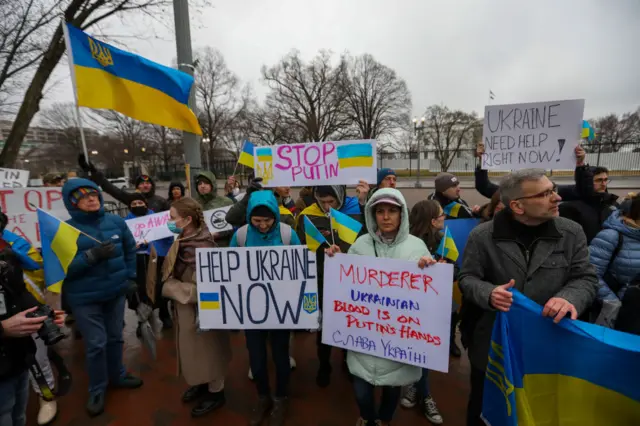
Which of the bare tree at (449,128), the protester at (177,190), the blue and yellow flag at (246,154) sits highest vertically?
the bare tree at (449,128)

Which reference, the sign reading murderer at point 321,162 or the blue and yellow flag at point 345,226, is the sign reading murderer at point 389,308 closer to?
the blue and yellow flag at point 345,226

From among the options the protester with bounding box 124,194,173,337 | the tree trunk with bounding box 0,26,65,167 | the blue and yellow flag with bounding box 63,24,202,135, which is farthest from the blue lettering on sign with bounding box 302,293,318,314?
the tree trunk with bounding box 0,26,65,167

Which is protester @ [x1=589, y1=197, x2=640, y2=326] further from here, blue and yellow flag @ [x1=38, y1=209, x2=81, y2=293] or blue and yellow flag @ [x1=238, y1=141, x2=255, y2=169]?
blue and yellow flag @ [x1=38, y1=209, x2=81, y2=293]

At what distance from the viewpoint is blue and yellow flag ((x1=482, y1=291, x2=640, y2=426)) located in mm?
1543

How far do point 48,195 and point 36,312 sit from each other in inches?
130

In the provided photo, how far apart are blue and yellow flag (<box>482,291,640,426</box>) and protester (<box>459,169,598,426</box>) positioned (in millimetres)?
112

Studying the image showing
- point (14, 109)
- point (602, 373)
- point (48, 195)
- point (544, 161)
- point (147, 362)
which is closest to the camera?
point (602, 373)

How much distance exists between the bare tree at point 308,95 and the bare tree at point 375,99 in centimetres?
233

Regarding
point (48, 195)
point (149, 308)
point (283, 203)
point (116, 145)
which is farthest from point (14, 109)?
point (116, 145)

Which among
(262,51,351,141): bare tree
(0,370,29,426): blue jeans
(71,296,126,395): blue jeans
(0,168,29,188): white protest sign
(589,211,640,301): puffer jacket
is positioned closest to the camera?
(0,370,29,426): blue jeans

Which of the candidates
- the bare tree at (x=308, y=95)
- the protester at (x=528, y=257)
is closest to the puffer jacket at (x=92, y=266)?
the protester at (x=528, y=257)

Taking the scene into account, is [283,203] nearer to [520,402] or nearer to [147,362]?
[147,362]

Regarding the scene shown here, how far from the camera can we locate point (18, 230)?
3850 millimetres

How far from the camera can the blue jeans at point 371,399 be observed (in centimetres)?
220
